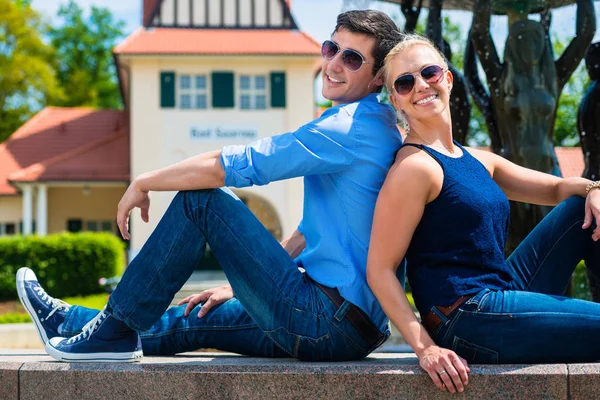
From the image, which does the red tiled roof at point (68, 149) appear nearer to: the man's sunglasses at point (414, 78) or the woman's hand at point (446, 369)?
the man's sunglasses at point (414, 78)

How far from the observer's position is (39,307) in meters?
3.53

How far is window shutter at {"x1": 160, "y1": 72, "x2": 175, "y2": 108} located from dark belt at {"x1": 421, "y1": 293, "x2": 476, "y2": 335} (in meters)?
25.3

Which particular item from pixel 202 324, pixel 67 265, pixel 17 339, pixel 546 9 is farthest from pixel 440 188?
pixel 67 265

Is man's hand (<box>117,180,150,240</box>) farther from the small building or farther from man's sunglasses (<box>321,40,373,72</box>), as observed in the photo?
the small building

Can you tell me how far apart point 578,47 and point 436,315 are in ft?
13.6

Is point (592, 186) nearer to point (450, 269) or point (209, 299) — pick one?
point (450, 269)

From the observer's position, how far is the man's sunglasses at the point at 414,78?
309cm

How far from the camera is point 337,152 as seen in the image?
10.0ft

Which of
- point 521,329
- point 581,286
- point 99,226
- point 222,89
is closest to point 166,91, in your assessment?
point 222,89

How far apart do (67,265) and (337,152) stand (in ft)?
63.6

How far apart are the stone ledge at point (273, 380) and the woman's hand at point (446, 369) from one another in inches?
2.2

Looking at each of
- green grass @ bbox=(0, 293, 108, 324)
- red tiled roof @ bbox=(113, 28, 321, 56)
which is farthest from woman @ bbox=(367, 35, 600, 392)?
red tiled roof @ bbox=(113, 28, 321, 56)

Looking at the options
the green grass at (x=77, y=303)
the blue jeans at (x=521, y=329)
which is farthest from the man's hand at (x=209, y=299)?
the green grass at (x=77, y=303)

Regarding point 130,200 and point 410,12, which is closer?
point 130,200
